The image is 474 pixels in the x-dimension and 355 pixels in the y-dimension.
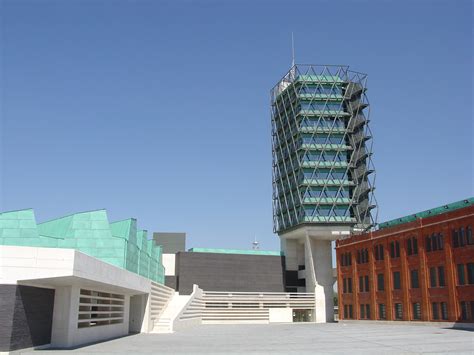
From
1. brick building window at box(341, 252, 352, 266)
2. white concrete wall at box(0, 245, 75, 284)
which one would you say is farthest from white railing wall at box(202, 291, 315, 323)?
white concrete wall at box(0, 245, 75, 284)

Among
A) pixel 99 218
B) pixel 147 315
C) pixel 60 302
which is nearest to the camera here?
pixel 60 302

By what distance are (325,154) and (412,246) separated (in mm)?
32911

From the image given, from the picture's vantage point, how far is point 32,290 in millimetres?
26047

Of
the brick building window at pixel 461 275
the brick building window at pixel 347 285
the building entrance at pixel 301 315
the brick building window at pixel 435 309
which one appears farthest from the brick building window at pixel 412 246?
the building entrance at pixel 301 315

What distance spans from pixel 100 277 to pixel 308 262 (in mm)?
69528

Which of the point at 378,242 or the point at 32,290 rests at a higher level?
the point at 378,242

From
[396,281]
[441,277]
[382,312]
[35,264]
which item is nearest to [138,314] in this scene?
[35,264]

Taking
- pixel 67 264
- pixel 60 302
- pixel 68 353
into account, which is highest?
pixel 67 264

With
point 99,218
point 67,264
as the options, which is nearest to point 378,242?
point 99,218

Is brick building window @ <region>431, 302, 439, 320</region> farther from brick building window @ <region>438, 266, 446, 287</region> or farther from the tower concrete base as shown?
the tower concrete base

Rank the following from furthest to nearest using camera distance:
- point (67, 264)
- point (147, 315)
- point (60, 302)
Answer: point (147, 315), point (60, 302), point (67, 264)

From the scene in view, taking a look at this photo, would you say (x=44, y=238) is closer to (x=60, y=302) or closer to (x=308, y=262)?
(x=60, y=302)

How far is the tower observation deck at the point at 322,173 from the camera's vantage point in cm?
9201

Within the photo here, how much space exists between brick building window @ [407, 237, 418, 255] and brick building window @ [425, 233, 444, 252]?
250 cm
